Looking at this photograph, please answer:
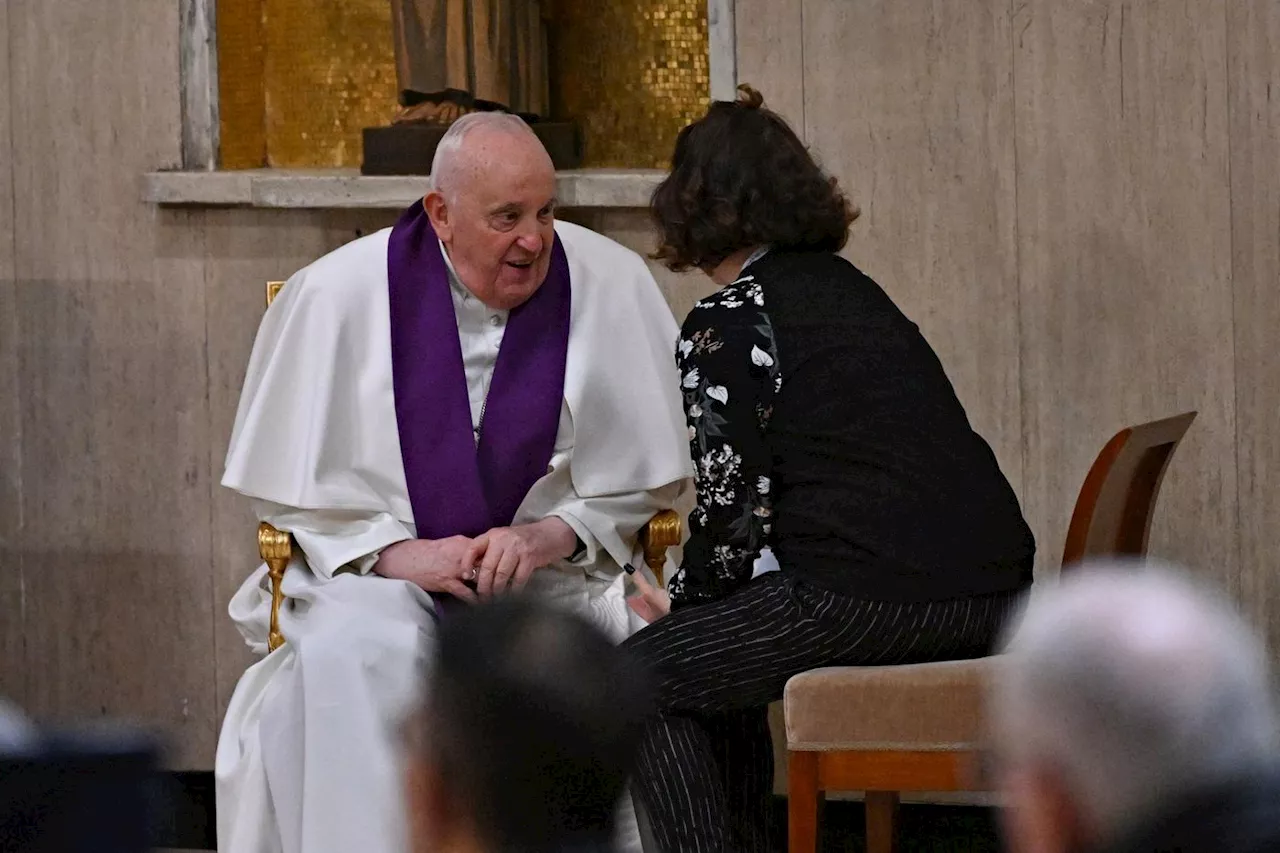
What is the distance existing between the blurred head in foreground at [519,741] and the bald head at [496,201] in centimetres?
248

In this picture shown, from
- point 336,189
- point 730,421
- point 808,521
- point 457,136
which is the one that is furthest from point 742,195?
point 336,189

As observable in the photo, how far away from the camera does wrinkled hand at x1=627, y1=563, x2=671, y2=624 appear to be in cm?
365

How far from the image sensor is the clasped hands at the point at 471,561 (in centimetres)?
376

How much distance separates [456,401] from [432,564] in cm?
41

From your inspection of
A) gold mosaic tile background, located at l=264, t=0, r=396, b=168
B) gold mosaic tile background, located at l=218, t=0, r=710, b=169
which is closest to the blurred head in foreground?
gold mosaic tile background, located at l=218, t=0, r=710, b=169

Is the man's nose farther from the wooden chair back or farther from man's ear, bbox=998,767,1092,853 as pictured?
man's ear, bbox=998,767,1092,853

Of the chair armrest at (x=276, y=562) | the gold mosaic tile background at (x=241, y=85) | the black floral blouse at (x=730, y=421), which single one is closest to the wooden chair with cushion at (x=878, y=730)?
the black floral blouse at (x=730, y=421)

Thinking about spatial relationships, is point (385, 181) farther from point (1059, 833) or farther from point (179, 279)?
point (1059, 833)

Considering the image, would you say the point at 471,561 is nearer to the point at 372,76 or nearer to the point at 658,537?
the point at 658,537

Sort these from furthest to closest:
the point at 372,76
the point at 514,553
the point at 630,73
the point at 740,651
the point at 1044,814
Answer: the point at 372,76 → the point at 630,73 → the point at 514,553 → the point at 740,651 → the point at 1044,814

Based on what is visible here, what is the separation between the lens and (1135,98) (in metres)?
4.78

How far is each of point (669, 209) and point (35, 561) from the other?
269 centimetres

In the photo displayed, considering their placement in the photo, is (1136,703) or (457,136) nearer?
(1136,703)

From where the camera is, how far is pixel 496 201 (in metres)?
3.92
